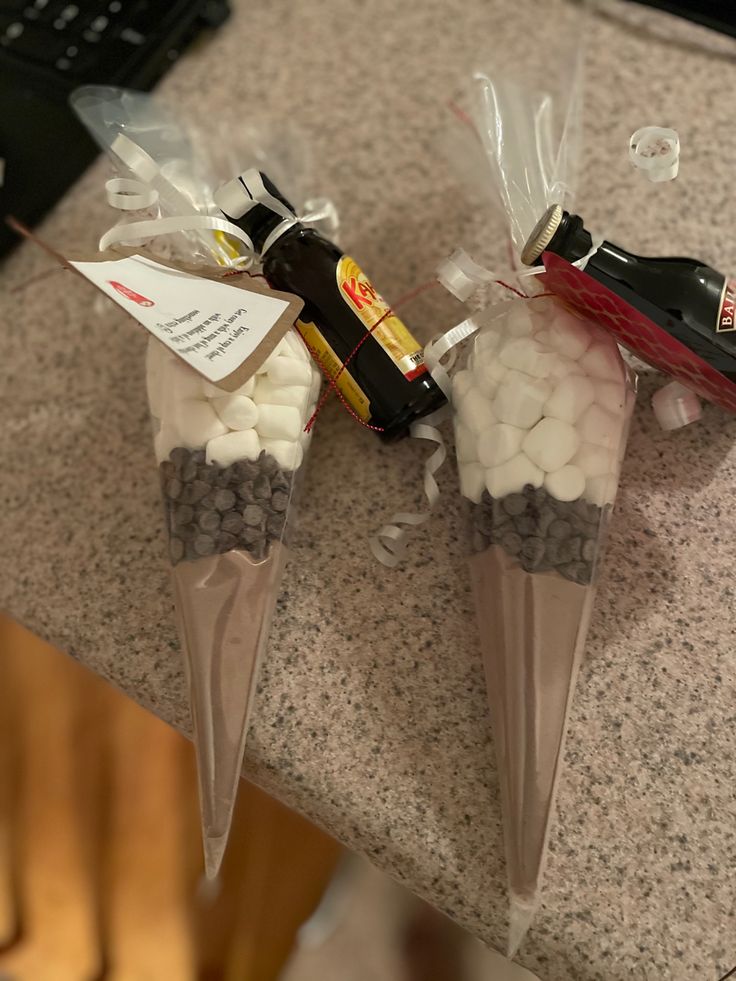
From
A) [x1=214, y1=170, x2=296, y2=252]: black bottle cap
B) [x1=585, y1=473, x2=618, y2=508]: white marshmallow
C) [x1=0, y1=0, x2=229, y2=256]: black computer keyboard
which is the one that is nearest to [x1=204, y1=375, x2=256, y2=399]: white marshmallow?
[x1=214, y1=170, x2=296, y2=252]: black bottle cap

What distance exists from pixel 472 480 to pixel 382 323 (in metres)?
0.12

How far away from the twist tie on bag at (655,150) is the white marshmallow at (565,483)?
193 mm

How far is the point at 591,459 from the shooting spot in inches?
19.4

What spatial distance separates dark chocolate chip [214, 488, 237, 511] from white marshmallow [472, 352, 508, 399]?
17 centimetres

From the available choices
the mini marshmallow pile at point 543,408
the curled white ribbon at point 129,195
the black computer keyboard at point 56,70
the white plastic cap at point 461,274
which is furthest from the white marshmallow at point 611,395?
the black computer keyboard at point 56,70

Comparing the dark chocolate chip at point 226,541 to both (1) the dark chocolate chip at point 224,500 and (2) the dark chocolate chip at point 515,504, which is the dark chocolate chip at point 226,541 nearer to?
(1) the dark chocolate chip at point 224,500

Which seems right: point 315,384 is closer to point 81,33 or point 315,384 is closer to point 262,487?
point 262,487

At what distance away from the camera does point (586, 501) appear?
19.5 inches

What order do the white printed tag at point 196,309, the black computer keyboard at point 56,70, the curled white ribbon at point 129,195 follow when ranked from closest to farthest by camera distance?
the white printed tag at point 196,309 → the curled white ribbon at point 129,195 → the black computer keyboard at point 56,70

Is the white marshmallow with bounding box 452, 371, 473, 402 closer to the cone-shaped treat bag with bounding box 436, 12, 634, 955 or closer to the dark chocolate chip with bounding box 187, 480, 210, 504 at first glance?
the cone-shaped treat bag with bounding box 436, 12, 634, 955

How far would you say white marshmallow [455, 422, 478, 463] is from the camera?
0.51m

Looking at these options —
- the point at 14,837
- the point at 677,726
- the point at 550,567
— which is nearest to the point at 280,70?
the point at 550,567

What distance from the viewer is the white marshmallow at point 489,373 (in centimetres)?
A: 51

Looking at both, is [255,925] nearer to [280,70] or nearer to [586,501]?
[586,501]
